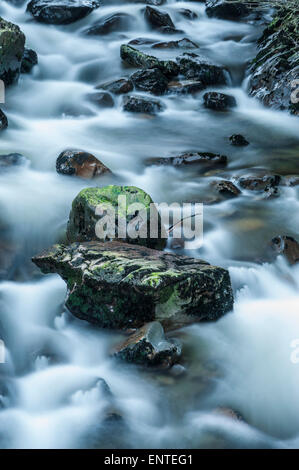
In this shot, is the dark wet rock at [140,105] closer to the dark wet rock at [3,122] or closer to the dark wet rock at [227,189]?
the dark wet rock at [3,122]

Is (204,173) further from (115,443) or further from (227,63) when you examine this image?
(227,63)

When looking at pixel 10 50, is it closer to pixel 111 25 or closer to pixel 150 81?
pixel 150 81

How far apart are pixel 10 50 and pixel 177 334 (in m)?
6.84

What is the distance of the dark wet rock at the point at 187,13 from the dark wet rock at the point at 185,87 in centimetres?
488

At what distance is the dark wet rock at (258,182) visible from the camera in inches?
272

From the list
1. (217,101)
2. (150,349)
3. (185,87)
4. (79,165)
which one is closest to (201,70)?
(185,87)

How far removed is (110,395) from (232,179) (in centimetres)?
428

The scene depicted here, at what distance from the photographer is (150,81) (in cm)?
1023

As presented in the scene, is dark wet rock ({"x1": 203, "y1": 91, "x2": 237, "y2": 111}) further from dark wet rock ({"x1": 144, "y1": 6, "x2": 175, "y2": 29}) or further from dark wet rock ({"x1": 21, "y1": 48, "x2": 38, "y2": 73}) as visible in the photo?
dark wet rock ({"x1": 144, "y1": 6, "x2": 175, "y2": 29})

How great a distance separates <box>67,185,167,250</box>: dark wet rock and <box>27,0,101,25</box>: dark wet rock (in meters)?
10.0

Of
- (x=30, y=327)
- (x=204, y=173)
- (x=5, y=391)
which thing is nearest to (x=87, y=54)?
(x=204, y=173)

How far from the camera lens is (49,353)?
402 cm

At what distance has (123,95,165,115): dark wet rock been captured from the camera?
953 centimetres

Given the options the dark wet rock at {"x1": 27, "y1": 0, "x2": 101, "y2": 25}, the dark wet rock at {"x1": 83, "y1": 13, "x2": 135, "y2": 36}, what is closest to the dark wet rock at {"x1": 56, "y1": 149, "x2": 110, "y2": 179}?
the dark wet rock at {"x1": 83, "y1": 13, "x2": 135, "y2": 36}
